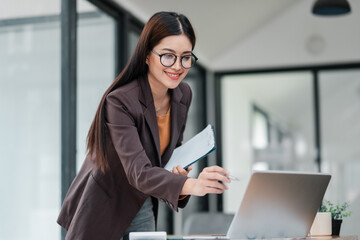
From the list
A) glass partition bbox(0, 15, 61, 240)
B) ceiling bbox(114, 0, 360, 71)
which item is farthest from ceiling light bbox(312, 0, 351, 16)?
glass partition bbox(0, 15, 61, 240)

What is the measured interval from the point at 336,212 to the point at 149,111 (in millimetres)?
724

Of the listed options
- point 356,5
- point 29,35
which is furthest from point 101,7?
point 356,5

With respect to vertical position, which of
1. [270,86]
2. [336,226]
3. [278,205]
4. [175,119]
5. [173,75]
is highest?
[270,86]

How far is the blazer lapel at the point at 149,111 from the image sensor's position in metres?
1.71

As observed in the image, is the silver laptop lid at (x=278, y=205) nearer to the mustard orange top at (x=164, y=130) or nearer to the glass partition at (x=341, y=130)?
the mustard orange top at (x=164, y=130)

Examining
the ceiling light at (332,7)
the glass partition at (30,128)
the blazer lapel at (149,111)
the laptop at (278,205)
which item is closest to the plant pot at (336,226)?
the laptop at (278,205)

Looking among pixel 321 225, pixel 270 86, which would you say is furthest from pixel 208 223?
Answer: pixel 270 86

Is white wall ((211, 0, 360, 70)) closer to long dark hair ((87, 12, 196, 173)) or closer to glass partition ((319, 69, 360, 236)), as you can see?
glass partition ((319, 69, 360, 236))

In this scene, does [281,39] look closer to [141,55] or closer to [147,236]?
[141,55]

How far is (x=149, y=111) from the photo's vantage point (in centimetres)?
172

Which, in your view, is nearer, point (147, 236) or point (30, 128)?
point (147, 236)

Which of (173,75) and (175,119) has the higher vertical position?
(173,75)

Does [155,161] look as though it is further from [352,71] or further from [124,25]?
[352,71]

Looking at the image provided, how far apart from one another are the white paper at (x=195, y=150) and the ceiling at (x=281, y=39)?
401cm
